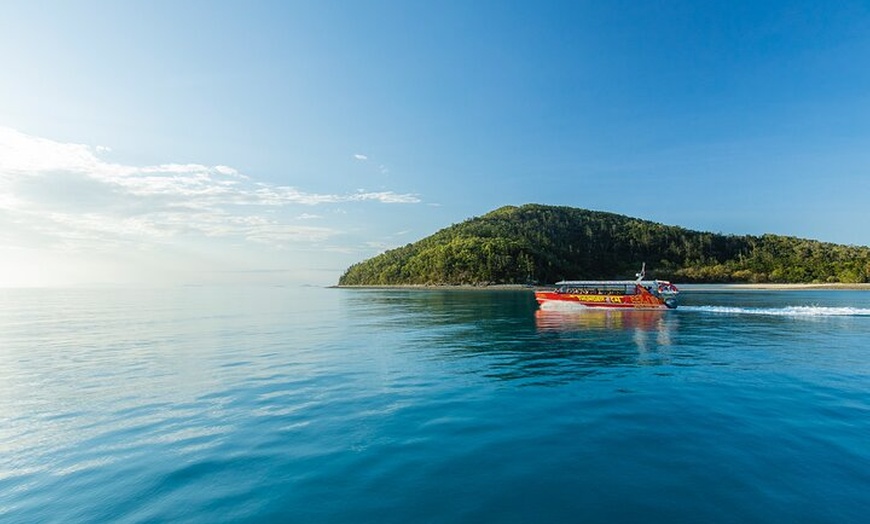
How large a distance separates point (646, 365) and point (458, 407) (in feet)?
58.5

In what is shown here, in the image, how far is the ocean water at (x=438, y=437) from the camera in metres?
11.6

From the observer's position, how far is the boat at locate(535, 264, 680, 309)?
275 feet

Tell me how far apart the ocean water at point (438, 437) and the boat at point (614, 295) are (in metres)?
47.8

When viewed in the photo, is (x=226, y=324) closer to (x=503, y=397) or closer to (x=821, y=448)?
(x=503, y=397)

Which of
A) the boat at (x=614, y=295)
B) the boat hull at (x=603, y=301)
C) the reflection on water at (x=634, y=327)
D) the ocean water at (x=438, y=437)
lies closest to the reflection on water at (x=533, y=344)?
the reflection on water at (x=634, y=327)

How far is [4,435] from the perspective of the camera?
1797 cm

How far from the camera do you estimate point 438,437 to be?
16.7 metres

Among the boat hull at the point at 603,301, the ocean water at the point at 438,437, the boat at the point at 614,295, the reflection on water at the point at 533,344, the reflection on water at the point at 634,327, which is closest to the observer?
the ocean water at the point at 438,437

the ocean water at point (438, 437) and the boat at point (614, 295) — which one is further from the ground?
the boat at point (614, 295)

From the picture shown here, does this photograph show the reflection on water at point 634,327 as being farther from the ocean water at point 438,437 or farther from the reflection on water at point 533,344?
the ocean water at point 438,437

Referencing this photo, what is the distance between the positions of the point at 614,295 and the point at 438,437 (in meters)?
80.3

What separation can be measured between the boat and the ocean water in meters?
47.8

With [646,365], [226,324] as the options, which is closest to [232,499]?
[646,365]

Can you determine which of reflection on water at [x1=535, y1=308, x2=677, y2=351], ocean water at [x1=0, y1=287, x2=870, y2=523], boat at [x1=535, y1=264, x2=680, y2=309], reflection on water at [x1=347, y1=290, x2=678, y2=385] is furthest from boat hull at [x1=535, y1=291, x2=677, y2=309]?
ocean water at [x1=0, y1=287, x2=870, y2=523]
